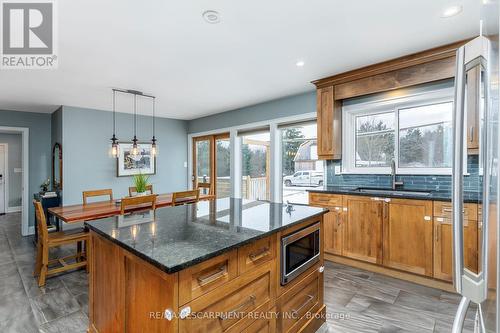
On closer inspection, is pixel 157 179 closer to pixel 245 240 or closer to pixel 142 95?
pixel 142 95

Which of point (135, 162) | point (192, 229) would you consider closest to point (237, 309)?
point (192, 229)

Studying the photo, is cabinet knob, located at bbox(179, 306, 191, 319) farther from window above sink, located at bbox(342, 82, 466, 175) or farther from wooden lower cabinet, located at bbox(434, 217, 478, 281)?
window above sink, located at bbox(342, 82, 466, 175)

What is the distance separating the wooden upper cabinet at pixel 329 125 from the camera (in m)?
3.55

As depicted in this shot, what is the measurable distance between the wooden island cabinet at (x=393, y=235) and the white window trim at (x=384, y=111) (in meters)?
0.64

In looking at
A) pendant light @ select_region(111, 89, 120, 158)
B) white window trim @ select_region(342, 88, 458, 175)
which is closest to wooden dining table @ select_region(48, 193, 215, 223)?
pendant light @ select_region(111, 89, 120, 158)

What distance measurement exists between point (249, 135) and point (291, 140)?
1.08 meters

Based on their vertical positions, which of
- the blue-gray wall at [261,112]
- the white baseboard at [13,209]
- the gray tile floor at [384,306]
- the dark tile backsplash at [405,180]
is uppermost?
the blue-gray wall at [261,112]

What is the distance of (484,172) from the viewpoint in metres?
0.75

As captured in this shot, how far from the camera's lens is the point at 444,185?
303cm

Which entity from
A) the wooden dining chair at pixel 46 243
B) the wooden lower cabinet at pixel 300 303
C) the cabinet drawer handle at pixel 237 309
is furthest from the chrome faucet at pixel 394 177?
the wooden dining chair at pixel 46 243

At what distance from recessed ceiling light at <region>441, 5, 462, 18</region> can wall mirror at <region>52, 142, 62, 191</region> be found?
5.87 m

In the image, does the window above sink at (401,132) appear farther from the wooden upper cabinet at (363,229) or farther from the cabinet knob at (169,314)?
the cabinet knob at (169,314)

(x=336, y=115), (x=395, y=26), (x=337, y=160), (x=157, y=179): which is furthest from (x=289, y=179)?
(x=157, y=179)

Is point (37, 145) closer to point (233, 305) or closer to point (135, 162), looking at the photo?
point (135, 162)
